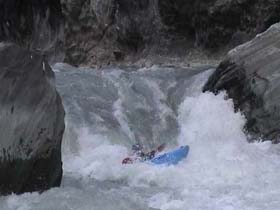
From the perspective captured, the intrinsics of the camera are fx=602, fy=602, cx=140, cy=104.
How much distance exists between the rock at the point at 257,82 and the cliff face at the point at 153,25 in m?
5.06

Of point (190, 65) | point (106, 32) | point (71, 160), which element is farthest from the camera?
point (106, 32)

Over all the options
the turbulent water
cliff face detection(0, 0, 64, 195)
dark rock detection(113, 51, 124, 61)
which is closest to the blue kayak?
the turbulent water

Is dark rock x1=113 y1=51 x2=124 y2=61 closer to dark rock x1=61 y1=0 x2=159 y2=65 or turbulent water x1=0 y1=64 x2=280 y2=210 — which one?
dark rock x1=61 y1=0 x2=159 y2=65

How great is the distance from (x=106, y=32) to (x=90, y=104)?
7.66 metres

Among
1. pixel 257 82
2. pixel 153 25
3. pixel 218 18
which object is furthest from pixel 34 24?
pixel 257 82

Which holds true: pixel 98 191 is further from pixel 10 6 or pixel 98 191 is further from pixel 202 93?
pixel 10 6

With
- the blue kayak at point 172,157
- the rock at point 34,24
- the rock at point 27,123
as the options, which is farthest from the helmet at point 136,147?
the rock at point 34,24

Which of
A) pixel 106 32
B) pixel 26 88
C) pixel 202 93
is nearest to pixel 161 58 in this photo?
pixel 106 32

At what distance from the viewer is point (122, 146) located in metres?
8.80

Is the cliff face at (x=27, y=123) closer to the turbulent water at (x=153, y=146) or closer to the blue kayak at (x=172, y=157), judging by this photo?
the turbulent water at (x=153, y=146)

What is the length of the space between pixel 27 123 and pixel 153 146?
3.38 metres

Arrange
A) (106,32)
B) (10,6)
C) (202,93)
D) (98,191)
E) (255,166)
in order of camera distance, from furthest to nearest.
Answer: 1. (10,6)
2. (106,32)
3. (202,93)
4. (255,166)
5. (98,191)

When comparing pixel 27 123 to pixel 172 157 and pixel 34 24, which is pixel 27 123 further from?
pixel 34 24

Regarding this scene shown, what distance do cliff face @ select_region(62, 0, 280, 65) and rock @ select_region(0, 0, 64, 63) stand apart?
275 cm
